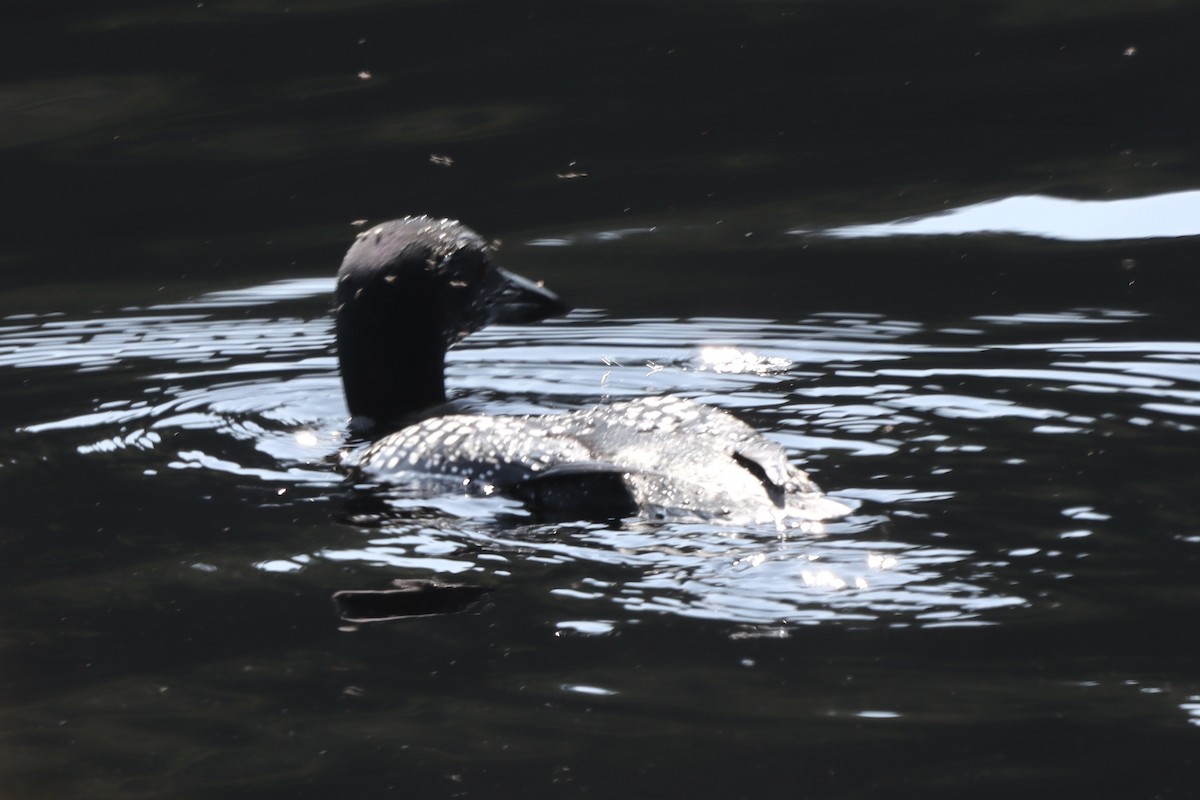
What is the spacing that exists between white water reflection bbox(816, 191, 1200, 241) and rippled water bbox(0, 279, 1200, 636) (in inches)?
44.6

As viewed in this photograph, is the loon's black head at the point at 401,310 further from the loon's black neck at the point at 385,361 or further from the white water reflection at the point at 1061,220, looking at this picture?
the white water reflection at the point at 1061,220

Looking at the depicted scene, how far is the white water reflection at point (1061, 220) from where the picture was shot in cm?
705

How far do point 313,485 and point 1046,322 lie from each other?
9.11ft

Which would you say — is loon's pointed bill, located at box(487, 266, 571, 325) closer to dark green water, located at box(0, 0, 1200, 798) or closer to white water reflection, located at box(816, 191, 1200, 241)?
dark green water, located at box(0, 0, 1200, 798)

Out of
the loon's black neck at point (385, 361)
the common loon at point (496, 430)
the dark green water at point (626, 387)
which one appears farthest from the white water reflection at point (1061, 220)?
the loon's black neck at point (385, 361)

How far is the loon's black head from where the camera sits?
16.9 feet

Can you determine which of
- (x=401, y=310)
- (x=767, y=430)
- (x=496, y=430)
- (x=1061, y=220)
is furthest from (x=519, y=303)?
(x=1061, y=220)

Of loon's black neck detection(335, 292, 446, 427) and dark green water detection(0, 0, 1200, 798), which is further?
loon's black neck detection(335, 292, 446, 427)

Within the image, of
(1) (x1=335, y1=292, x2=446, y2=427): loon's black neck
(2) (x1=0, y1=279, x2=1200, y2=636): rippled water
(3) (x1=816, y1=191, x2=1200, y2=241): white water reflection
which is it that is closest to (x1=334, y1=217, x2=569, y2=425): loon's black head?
(1) (x1=335, y1=292, x2=446, y2=427): loon's black neck

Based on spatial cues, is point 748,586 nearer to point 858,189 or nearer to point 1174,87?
point 858,189

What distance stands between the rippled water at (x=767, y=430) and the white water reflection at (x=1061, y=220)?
113 centimetres

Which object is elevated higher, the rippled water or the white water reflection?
the white water reflection

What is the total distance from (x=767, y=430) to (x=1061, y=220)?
3067 mm

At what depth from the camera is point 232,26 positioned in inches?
351
